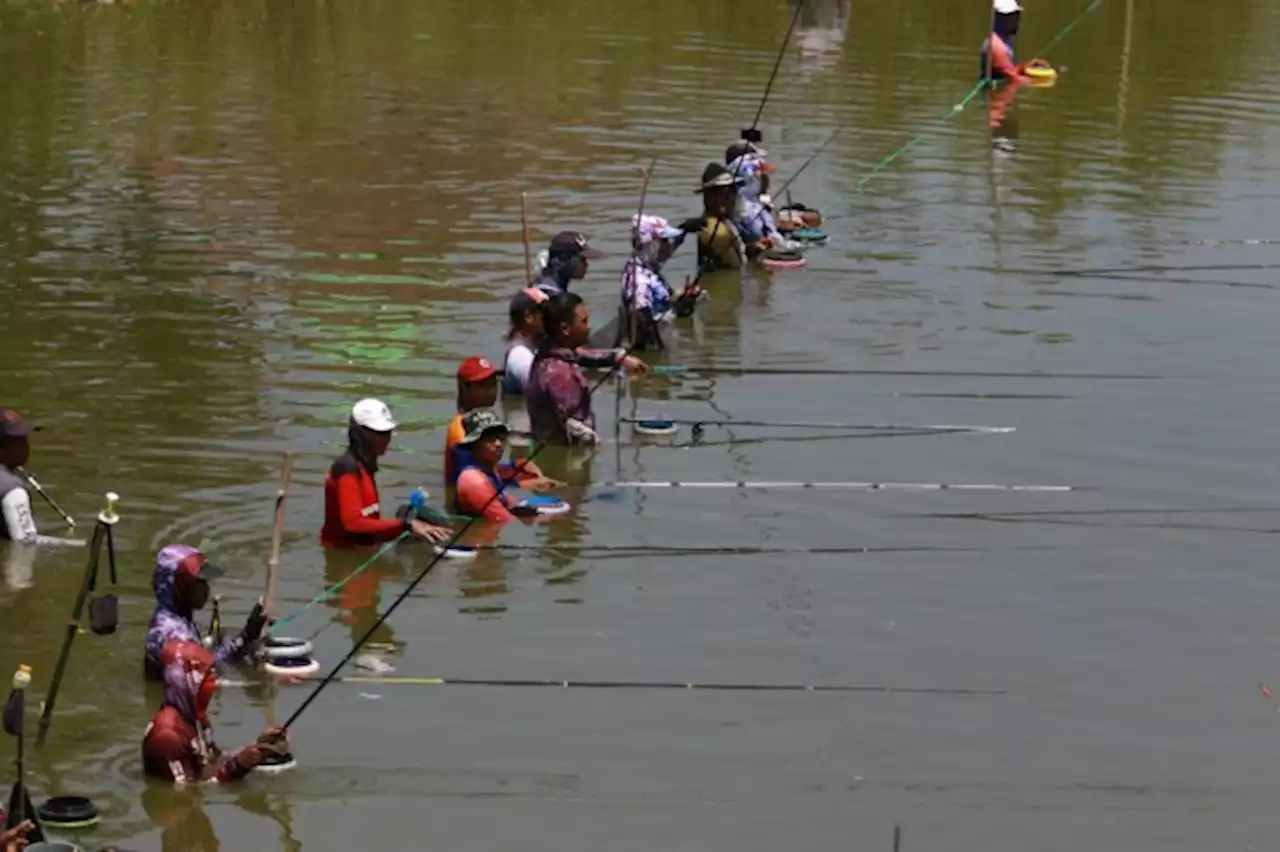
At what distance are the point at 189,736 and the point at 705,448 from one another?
5966 millimetres

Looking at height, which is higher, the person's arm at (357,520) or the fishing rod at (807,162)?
the person's arm at (357,520)

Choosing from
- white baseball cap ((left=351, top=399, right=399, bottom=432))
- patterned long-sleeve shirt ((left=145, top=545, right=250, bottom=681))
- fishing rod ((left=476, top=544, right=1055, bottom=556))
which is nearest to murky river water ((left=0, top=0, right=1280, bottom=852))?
fishing rod ((left=476, top=544, right=1055, bottom=556))

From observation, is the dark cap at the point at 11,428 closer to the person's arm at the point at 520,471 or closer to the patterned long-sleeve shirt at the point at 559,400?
the person's arm at the point at 520,471

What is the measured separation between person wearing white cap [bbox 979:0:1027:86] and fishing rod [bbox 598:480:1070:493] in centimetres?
1788

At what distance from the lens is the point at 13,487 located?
12047 mm

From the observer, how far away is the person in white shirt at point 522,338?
597 inches

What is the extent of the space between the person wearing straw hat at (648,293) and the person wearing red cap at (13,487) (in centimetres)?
516

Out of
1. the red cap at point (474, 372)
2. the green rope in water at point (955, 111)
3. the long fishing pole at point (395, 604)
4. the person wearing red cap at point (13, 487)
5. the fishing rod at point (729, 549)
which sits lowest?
the green rope in water at point (955, 111)

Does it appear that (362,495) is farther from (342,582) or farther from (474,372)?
(474,372)

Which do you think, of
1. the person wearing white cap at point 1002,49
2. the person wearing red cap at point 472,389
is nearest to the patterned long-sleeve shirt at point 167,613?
the person wearing red cap at point 472,389

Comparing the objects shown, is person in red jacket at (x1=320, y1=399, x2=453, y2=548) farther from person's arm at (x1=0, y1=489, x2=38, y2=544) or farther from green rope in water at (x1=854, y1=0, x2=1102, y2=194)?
green rope in water at (x1=854, y1=0, x2=1102, y2=194)

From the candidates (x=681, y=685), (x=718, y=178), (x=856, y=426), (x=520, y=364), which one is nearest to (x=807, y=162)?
(x=718, y=178)

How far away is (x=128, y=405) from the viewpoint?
1541 cm

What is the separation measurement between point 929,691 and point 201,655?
3262 millimetres
